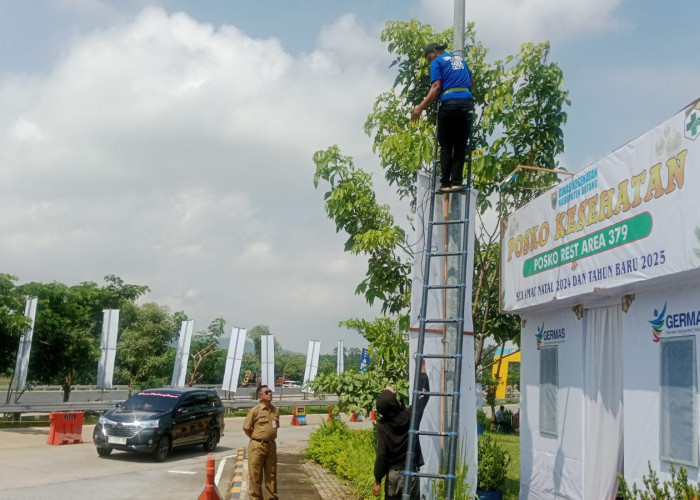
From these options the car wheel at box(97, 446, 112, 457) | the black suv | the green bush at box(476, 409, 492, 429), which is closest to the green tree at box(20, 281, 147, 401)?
the black suv

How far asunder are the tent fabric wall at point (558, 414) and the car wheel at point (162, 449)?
10.2m

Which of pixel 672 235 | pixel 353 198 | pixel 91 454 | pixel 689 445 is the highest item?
pixel 353 198

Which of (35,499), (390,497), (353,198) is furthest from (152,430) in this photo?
(390,497)

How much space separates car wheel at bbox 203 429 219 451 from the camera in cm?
2084

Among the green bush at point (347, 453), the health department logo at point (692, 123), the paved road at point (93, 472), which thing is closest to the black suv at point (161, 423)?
the paved road at point (93, 472)

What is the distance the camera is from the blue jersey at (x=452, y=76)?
27.0 ft

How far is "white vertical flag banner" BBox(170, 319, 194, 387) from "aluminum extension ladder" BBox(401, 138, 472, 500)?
29.8 metres

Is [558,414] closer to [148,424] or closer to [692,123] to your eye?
[692,123]

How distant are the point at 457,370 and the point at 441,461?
121cm

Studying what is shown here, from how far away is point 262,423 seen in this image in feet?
37.5

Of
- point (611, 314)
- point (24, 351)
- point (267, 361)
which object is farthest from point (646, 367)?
point (267, 361)

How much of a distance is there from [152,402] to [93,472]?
417 cm

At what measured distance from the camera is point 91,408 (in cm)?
3066

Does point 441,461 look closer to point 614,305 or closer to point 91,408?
point 614,305
